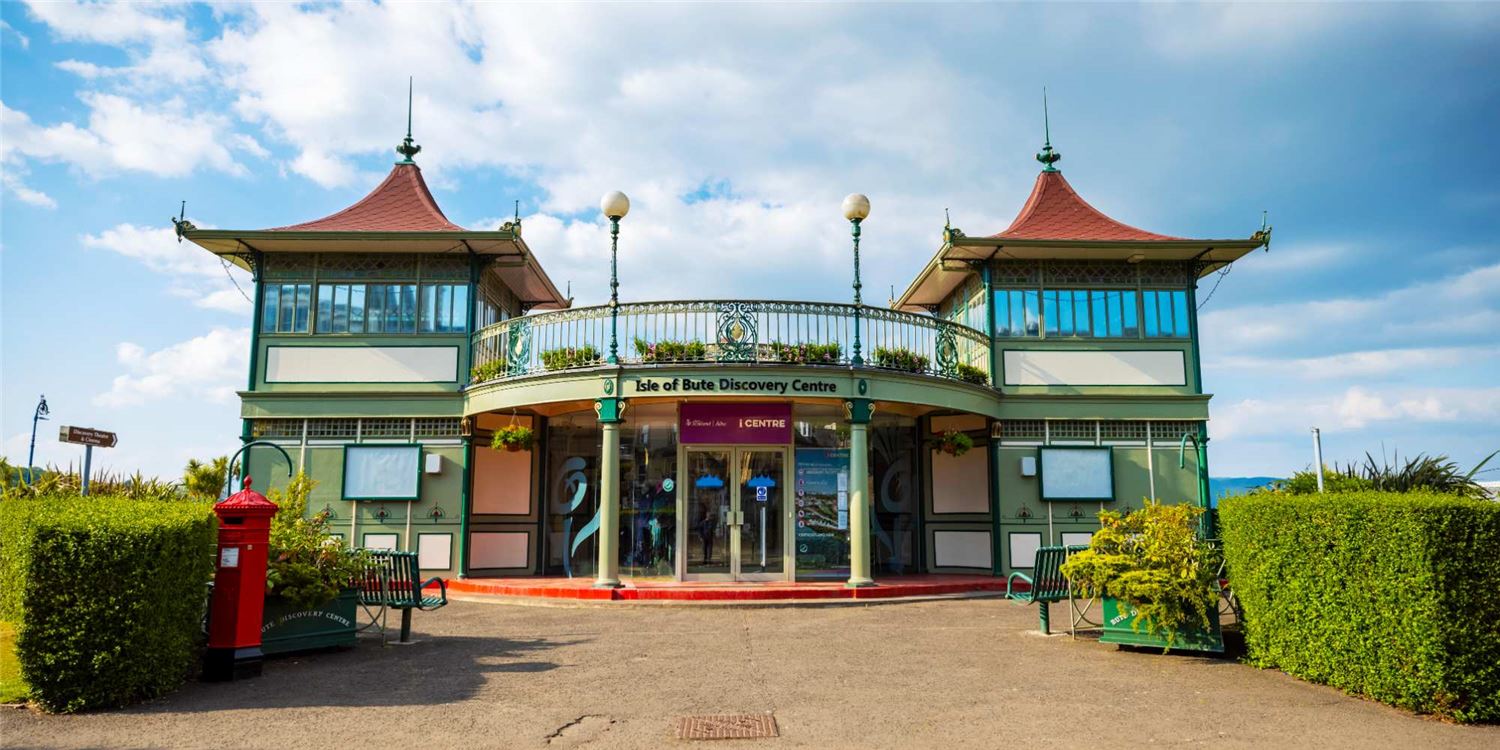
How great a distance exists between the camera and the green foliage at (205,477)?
37.4 feet

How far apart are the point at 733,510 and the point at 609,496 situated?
80.6 inches

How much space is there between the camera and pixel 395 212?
17.8 m

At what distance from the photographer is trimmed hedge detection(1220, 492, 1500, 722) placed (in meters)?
6.28

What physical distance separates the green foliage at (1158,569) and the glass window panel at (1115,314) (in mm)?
8652

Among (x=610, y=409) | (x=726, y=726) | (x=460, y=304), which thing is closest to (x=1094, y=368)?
(x=610, y=409)

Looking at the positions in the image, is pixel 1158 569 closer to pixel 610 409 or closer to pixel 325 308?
pixel 610 409

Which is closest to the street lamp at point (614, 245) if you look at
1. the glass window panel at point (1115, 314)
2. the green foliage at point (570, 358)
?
the green foliage at point (570, 358)

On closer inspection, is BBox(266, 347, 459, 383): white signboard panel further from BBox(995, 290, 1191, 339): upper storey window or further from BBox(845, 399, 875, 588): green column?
BBox(995, 290, 1191, 339): upper storey window

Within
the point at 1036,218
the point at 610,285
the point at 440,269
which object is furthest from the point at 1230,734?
the point at 440,269

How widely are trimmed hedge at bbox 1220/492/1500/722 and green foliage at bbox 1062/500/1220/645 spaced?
2.29 ft

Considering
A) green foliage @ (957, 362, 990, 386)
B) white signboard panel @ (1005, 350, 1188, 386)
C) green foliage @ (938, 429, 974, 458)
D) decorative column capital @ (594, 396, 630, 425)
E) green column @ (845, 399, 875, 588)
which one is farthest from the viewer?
white signboard panel @ (1005, 350, 1188, 386)

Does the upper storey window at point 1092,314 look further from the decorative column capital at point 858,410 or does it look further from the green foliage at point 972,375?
the decorative column capital at point 858,410

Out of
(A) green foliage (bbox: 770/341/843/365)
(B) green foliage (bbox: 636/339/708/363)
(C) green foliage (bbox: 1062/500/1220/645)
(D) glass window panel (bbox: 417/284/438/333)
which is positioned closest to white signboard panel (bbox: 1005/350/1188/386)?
(A) green foliage (bbox: 770/341/843/365)

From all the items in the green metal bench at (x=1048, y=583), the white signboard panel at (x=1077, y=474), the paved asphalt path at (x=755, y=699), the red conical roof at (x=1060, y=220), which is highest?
the red conical roof at (x=1060, y=220)
